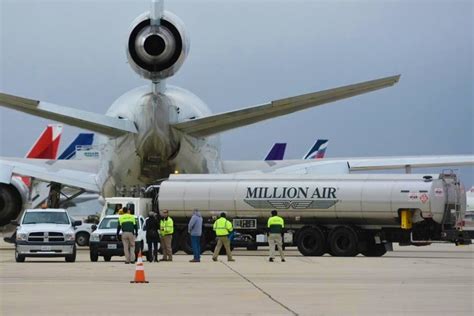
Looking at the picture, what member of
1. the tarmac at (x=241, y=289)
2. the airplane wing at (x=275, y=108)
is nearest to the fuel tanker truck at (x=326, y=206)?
the airplane wing at (x=275, y=108)

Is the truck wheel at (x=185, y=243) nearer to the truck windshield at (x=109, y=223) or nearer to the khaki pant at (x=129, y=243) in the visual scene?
the truck windshield at (x=109, y=223)

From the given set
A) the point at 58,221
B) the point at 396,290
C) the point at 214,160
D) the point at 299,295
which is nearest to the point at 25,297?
the point at 299,295

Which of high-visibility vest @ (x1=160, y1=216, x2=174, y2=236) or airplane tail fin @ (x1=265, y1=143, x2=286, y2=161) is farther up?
airplane tail fin @ (x1=265, y1=143, x2=286, y2=161)

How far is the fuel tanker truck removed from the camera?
3959 centimetres

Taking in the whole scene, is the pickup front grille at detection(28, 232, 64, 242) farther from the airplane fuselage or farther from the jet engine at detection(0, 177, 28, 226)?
the jet engine at detection(0, 177, 28, 226)

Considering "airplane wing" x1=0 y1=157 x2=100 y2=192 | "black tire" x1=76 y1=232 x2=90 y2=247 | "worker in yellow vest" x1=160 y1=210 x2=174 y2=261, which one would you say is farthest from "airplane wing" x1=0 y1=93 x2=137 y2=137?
"black tire" x1=76 y1=232 x2=90 y2=247

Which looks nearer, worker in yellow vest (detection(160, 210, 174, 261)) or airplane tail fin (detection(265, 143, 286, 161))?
worker in yellow vest (detection(160, 210, 174, 261))

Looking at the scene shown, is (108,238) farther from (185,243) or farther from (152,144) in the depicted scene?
(185,243)

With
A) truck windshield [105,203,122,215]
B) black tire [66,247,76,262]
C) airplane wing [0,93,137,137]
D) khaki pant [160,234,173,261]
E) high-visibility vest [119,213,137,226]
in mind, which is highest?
airplane wing [0,93,137,137]

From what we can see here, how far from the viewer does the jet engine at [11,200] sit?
46.7m

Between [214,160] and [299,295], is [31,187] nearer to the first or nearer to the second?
[214,160]

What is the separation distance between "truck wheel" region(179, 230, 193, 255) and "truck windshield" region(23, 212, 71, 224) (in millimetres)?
6877

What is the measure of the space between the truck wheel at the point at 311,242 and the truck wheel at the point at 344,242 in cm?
36

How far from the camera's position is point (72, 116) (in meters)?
36.8
